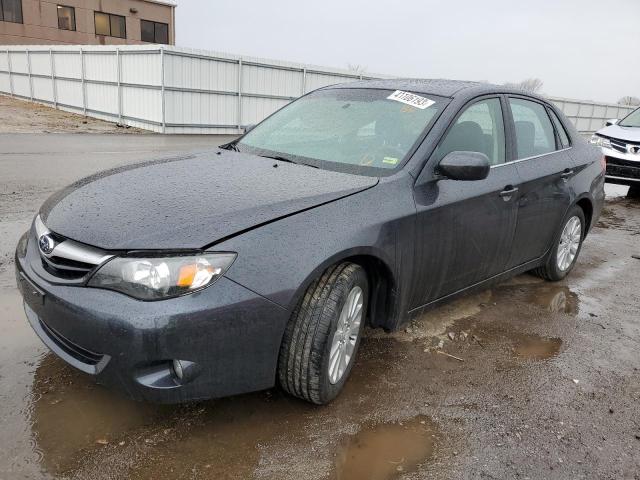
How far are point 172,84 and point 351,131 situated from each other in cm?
1520

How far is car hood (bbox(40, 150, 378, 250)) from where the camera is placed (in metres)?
2.26

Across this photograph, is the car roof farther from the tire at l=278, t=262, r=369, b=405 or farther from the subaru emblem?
the subaru emblem

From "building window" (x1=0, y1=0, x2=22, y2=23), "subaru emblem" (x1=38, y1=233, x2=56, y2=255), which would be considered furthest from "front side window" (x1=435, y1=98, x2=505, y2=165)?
"building window" (x1=0, y1=0, x2=22, y2=23)

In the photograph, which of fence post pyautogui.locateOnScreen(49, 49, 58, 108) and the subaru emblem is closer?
the subaru emblem

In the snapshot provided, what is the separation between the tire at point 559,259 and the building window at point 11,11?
37485mm

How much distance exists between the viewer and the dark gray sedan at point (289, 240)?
217 centimetres

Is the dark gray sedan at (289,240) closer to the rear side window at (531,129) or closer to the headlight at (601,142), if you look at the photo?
the rear side window at (531,129)

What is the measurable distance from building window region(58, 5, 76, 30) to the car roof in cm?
3694

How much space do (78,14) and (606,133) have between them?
34.9 meters

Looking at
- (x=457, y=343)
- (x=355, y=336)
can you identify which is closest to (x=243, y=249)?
(x=355, y=336)

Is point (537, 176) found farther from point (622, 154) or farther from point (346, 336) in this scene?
point (622, 154)

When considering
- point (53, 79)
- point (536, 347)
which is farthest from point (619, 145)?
point (53, 79)

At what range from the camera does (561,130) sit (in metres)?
4.64

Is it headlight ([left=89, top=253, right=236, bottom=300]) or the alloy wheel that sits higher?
headlight ([left=89, top=253, right=236, bottom=300])
